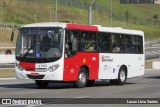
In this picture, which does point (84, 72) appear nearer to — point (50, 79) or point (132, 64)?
point (50, 79)

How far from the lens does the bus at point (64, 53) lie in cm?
2380

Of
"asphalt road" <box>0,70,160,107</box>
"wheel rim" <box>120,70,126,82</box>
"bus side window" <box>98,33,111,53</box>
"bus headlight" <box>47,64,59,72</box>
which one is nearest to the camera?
"asphalt road" <box>0,70,160,107</box>

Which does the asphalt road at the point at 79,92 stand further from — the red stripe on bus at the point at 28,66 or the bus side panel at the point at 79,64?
the red stripe on bus at the point at 28,66

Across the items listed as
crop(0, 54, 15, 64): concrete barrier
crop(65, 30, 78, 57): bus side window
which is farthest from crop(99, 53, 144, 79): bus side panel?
crop(0, 54, 15, 64): concrete barrier

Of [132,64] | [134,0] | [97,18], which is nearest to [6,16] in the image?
[97,18]

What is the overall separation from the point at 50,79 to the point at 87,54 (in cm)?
276

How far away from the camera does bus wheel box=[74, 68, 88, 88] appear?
24906 millimetres

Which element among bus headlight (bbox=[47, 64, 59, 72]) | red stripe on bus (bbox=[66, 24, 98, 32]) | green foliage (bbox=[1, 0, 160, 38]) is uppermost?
green foliage (bbox=[1, 0, 160, 38])

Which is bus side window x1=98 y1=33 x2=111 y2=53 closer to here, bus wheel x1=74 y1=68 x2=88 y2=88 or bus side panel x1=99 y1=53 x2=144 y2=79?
bus side panel x1=99 y1=53 x2=144 y2=79

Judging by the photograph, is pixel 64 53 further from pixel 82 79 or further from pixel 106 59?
pixel 106 59

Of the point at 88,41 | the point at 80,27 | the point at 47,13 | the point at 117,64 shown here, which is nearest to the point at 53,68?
the point at 80,27

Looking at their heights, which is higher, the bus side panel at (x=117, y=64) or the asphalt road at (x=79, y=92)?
the bus side panel at (x=117, y=64)

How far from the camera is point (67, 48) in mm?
24094

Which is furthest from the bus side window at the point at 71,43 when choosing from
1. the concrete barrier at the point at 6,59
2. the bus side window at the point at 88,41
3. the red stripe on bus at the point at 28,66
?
the concrete barrier at the point at 6,59
